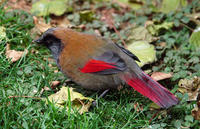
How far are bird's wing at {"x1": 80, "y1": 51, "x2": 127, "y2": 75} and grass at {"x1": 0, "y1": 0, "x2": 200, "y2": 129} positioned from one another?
39 cm

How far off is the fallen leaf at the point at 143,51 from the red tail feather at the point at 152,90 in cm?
71

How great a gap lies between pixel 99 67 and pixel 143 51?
4.17 feet

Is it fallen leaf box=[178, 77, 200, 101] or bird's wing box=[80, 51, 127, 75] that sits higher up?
bird's wing box=[80, 51, 127, 75]

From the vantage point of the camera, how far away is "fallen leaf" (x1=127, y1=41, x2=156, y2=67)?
4637 millimetres

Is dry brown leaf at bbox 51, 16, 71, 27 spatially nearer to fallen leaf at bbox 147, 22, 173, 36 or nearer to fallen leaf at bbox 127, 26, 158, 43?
fallen leaf at bbox 127, 26, 158, 43

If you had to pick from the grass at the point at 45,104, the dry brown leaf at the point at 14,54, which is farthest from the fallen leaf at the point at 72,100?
the dry brown leaf at the point at 14,54

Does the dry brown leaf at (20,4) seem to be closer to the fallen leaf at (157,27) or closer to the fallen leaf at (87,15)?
the fallen leaf at (87,15)

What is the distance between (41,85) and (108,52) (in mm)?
1051

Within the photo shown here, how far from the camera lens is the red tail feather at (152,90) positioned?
367 centimetres

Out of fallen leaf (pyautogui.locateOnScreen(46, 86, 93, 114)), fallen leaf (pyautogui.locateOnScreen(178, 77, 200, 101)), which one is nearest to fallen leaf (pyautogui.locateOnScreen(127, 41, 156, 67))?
fallen leaf (pyautogui.locateOnScreen(178, 77, 200, 101))

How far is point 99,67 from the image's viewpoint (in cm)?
383

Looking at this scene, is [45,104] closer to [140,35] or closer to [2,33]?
[2,33]

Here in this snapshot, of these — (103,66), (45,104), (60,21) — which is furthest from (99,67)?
(60,21)

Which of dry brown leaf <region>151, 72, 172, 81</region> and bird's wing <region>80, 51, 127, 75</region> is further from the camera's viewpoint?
dry brown leaf <region>151, 72, 172, 81</region>
